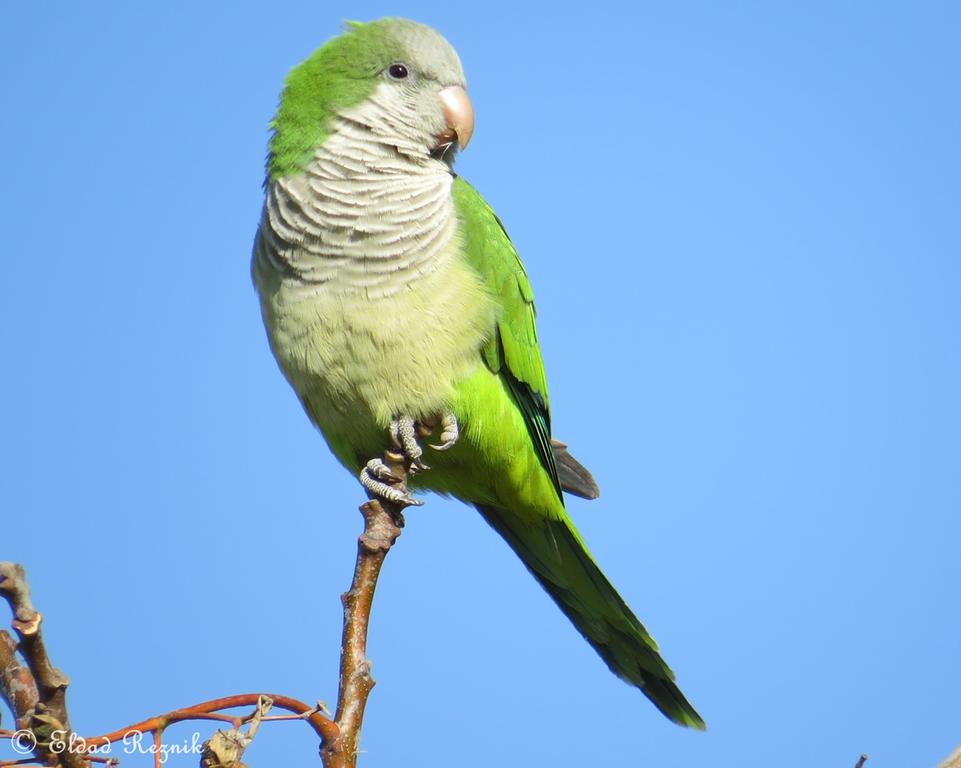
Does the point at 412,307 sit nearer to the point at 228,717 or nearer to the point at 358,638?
the point at 358,638

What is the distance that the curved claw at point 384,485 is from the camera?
3352 mm

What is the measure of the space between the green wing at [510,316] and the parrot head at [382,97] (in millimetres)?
279

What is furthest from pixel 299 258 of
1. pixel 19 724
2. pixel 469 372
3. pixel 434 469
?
pixel 19 724

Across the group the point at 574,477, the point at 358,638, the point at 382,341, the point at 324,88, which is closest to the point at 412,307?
the point at 382,341

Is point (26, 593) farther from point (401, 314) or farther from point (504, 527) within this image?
point (504, 527)

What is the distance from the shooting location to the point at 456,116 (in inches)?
166

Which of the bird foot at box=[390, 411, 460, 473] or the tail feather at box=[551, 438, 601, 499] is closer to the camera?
the bird foot at box=[390, 411, 460, 473]

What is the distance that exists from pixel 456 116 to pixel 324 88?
1.81 feet

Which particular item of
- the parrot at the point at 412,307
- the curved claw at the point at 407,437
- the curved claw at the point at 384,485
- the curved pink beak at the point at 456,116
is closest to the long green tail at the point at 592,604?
the parrot at the point at 412,307

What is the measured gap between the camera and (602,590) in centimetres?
441

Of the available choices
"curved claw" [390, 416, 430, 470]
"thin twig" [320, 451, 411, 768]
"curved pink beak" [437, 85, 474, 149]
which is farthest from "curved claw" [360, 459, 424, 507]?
"curved pink beak" [437, 85, 474, 149]

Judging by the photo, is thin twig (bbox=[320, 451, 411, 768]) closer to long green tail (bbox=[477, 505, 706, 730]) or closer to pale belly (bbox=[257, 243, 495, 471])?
pale belly (bbox=[257, 243, 495, 471])

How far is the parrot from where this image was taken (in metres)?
3.81

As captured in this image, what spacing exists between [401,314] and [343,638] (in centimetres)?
171
